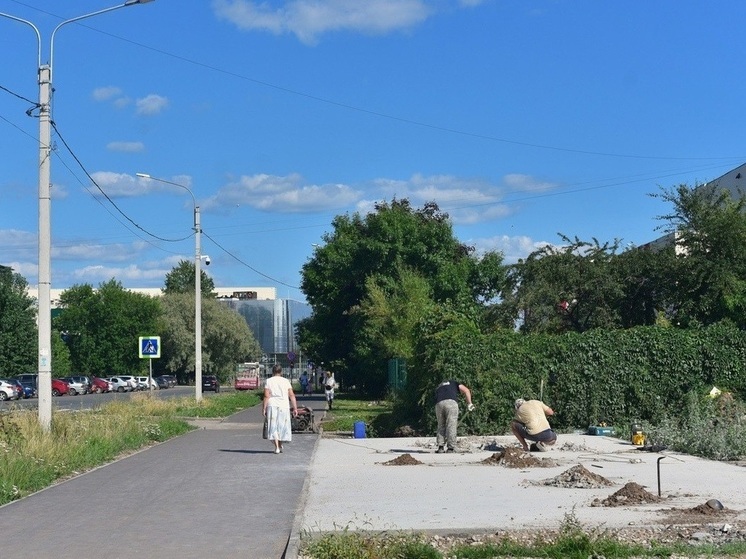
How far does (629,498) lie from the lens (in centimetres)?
1250

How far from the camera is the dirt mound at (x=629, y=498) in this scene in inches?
484

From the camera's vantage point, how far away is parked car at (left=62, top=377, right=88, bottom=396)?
252 feet

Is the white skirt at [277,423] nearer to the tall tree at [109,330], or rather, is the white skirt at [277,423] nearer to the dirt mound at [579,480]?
the dirt mound at [579,480]

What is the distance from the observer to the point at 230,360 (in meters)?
103

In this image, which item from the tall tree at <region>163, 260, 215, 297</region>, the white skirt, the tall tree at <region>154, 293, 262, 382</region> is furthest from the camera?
the tall tree at <region>163, 260, 215, 297</region>

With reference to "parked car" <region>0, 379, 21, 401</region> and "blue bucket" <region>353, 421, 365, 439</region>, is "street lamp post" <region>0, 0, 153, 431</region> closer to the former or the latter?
"blue bucket" <region>353, 421, 365, 439</region>

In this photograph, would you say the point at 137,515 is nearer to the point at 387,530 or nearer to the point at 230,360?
the point at 387,530

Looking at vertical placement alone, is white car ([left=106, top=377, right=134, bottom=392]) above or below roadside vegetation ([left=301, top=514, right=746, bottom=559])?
above

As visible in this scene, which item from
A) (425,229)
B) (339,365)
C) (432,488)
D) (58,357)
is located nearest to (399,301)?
(425,229)

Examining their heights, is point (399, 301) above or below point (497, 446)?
above

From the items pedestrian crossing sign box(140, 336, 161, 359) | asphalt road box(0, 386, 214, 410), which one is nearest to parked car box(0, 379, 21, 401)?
asphalt road box(0, 386, 214, 410)

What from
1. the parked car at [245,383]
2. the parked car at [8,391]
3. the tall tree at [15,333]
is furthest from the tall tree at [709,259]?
the tall tree at [15,333]

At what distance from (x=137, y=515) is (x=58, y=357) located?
8749cm

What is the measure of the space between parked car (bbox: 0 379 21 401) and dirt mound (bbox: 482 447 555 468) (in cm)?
5270
